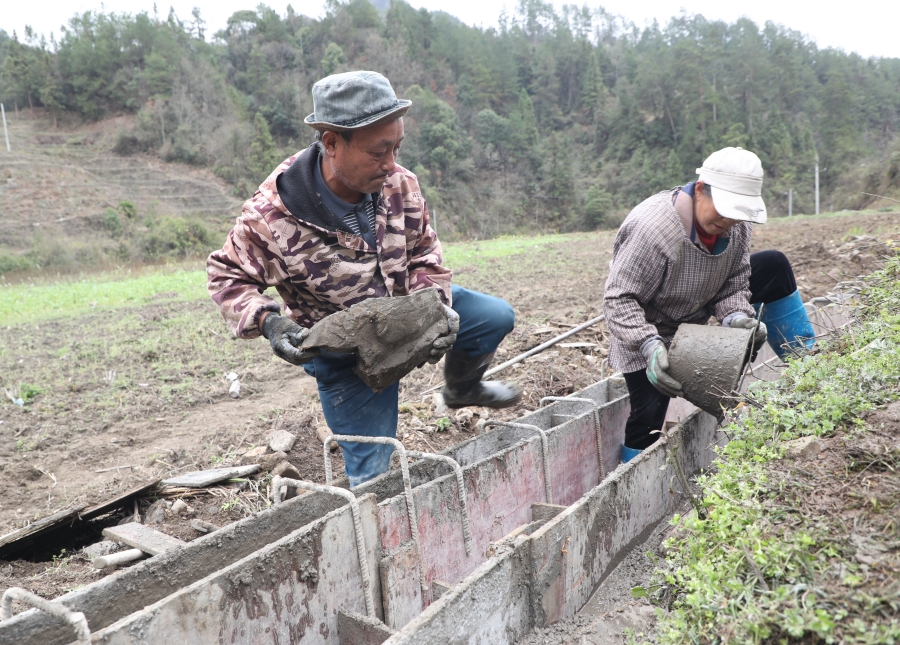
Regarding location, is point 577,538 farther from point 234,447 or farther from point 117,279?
point 117,279

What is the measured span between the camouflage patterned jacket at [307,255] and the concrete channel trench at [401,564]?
0.74 metres

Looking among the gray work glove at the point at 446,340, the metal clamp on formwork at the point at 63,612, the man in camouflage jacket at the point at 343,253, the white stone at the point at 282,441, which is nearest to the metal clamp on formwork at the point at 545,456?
the man in camouflage jacket at the point at 343,253

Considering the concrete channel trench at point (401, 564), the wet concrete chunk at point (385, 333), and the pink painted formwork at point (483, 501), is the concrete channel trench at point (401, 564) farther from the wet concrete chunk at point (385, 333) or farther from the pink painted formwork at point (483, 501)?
the wet concrete chunk at point (385, 333)

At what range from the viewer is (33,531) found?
125 inches

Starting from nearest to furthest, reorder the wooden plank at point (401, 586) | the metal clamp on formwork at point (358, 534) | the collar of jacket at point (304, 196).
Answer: the metal clamp on formwork at point (358, 534), the wooden plank at point (401, 586), the collar of jacket at point (304, 196)

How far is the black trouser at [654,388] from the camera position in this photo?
361cm

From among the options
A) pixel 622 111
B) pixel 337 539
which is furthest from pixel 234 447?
pixel 622 111

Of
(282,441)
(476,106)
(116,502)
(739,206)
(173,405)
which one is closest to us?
(739,206)

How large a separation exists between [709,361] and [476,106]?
6402 centimetres

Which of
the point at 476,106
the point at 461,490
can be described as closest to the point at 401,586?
the point at 461,490

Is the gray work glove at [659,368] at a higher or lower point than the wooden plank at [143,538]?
higher

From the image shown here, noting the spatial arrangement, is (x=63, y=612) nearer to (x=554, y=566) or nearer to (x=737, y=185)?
(x=554, y=566)

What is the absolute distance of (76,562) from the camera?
3.15 metres

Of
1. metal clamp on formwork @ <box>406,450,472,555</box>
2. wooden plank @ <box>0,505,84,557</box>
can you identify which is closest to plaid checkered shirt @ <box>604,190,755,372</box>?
metal clamp on formwork @ <box>406,450,472,555</box>
